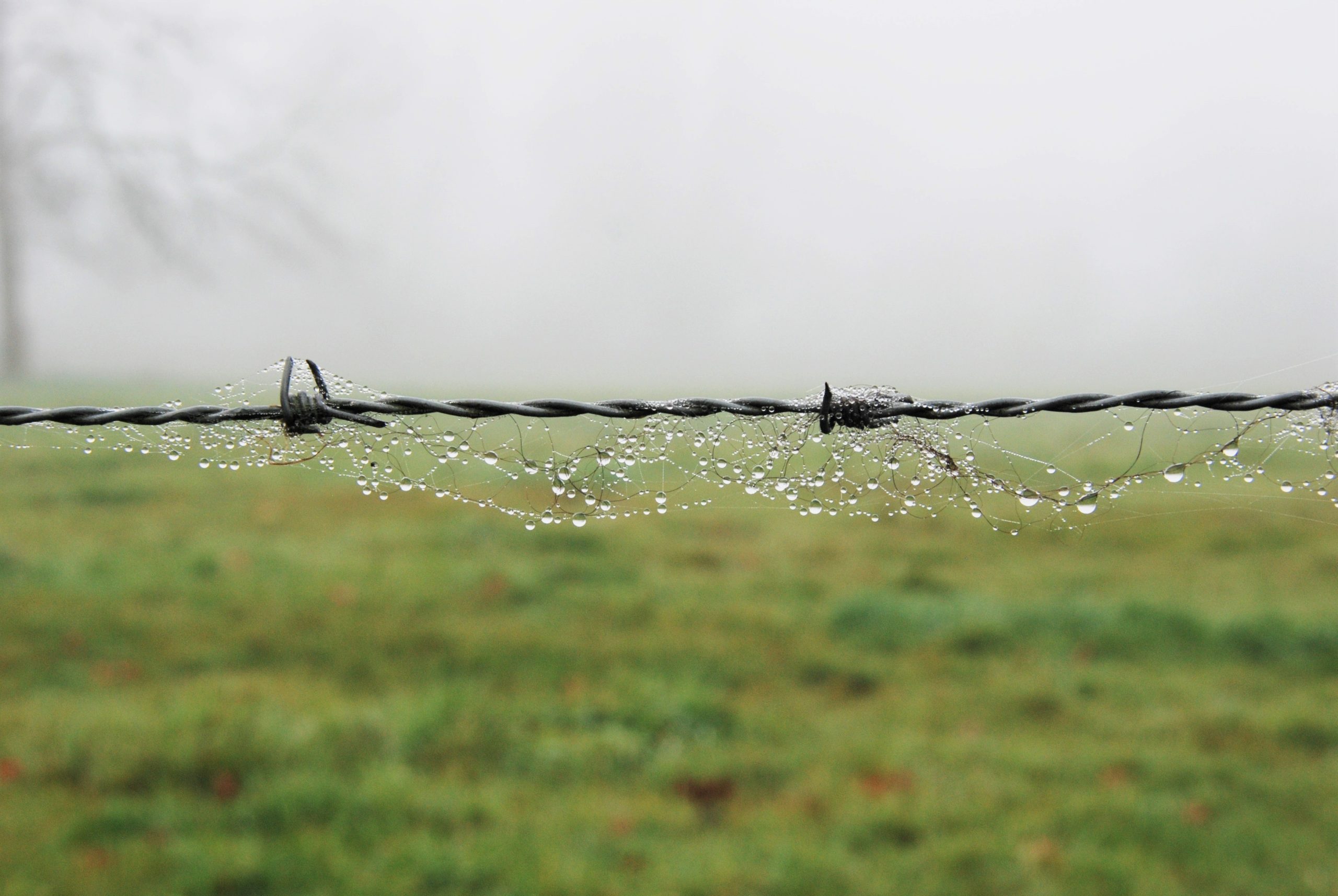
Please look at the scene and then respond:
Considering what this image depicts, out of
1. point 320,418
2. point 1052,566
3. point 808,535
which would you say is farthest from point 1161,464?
point 808,535

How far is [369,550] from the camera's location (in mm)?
6492

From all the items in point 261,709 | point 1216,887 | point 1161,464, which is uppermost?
point 1161,464

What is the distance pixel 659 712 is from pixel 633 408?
2.43m

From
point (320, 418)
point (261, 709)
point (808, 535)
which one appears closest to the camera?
point (320, 418)

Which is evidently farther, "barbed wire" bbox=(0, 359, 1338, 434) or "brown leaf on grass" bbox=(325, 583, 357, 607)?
"brown leaf on grass" bbox=(325, 583, 357, 607)

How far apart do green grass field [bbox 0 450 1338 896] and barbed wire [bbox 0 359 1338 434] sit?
186 centimetres

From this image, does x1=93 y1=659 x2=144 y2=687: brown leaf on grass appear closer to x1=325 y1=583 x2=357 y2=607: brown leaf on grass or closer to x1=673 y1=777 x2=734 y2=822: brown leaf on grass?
x1=325 y1=583 x2=357 y2=607: brown leaf on grass

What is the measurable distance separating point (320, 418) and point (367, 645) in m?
3.24

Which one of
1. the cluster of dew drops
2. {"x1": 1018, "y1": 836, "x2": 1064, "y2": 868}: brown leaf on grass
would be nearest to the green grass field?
{"x1": 1018, "y1": 836, "x2": 1064, "y2": 868}: brown leaf on grass

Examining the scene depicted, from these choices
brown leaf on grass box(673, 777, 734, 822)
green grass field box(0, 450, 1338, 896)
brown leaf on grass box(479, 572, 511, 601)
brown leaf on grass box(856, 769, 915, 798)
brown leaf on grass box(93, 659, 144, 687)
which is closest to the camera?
green grass field box(0, 450, 1338, 896)

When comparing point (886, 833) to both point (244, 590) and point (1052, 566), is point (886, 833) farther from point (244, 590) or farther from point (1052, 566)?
point (244, 590)

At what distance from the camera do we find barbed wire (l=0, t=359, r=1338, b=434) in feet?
6.75

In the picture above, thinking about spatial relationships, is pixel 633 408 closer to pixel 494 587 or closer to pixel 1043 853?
A: pixel 1043 853

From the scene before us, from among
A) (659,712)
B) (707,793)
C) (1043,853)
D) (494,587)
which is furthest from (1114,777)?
(494,587)
